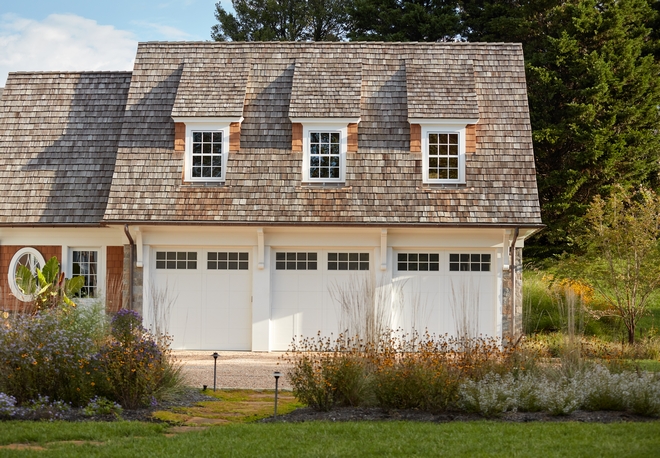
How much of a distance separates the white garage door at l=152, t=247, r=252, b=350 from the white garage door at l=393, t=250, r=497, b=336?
316cm

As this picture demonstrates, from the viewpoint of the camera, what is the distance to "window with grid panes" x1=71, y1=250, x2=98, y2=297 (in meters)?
18.3

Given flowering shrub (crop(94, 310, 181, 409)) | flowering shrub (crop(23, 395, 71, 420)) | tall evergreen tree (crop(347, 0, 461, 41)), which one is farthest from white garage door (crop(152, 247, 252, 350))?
tall evergreen tree (crop(347, 0, 461, 41))

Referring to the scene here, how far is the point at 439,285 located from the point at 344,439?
9.33 meters

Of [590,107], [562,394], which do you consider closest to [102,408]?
[562,394]

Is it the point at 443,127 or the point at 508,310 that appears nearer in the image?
the point at 508,310

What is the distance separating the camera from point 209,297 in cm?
1767

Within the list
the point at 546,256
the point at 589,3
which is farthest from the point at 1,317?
the point at 589,3

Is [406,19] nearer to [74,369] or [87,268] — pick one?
[87,268]

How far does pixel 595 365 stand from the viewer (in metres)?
11.0

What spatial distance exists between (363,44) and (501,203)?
16.9ft

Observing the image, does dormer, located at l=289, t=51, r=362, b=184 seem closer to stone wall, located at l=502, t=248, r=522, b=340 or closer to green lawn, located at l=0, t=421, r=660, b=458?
stone wall, located at l=502, t=248, r=522, b=340

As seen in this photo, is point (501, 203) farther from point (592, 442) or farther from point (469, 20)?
point (469, 20)

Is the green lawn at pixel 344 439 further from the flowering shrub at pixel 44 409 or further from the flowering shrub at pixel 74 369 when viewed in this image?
the flowering shrub at pixel 74 369

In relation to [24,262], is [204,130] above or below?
above
